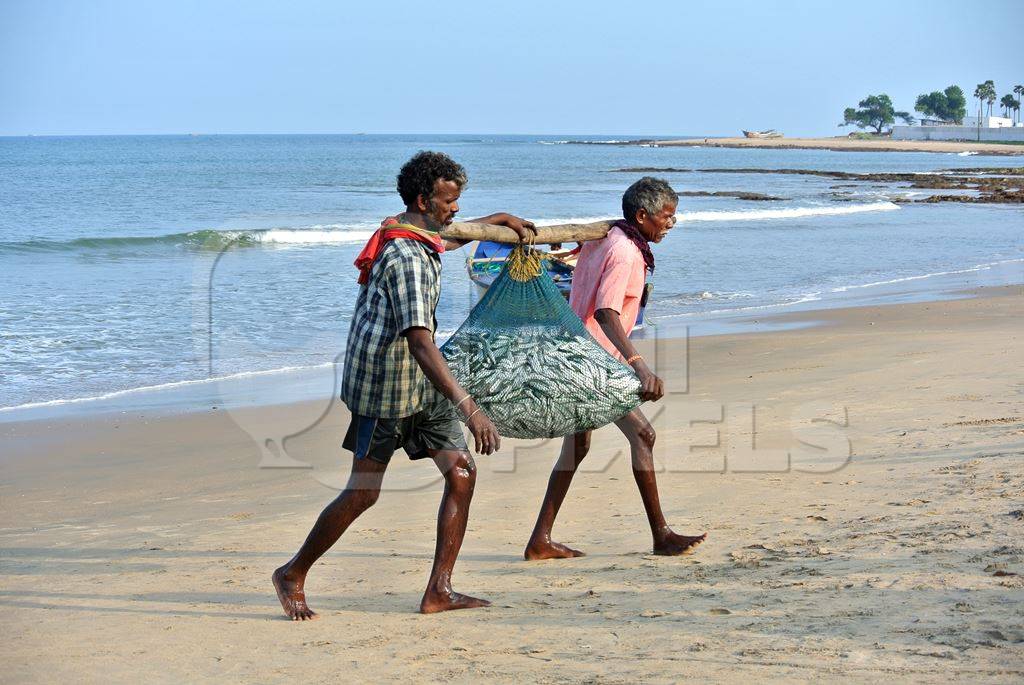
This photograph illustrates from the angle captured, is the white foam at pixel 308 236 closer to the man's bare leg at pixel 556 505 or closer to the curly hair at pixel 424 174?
the man's bare leg at pixel 556 505

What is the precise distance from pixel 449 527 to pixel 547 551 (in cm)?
82

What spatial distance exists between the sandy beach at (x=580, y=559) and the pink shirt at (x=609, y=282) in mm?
1010

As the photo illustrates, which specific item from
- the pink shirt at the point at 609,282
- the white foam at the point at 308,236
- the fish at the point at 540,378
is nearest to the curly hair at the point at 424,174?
the fish at the point at 540,378

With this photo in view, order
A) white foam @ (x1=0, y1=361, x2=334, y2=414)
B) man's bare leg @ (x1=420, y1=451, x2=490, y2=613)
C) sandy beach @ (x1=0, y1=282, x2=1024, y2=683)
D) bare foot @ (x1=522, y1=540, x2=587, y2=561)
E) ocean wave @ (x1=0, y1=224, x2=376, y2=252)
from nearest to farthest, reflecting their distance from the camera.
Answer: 1. sandy beach @ (x1=0, y1=282, x2=1024, y2=683)
2. man's bare leg @ (x1=420, y1=451, x2=490, y2=613)
3. bare foot @ (x1=522, y1=540, x2=587, y2=561)
4. white foam @ (x1=0, y1=361, x2=334, y2=414)
5. ocean wave @ (x1=0, y1=224, x2=376, y2=252)

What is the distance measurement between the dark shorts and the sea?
5538 mm

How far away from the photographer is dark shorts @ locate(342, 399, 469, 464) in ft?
12.3

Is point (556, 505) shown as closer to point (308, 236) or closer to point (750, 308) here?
point (750, 308)

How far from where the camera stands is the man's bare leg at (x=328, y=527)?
3.76 meters

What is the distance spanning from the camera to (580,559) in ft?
14.9

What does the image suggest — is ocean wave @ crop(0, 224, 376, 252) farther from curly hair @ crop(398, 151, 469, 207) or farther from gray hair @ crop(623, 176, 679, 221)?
curly hair @ crop(398, 151, 469, 207)

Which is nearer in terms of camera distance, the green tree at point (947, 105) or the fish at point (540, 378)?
the fish at point (540, 378)

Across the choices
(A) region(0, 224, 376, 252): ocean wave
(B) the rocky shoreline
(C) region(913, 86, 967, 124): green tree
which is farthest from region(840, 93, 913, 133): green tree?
(A) region(0, 224, 376, 252): ocean wave

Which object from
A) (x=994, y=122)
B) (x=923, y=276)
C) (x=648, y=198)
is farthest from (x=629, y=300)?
(x=994, y=122)

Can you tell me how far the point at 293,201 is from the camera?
132ft
